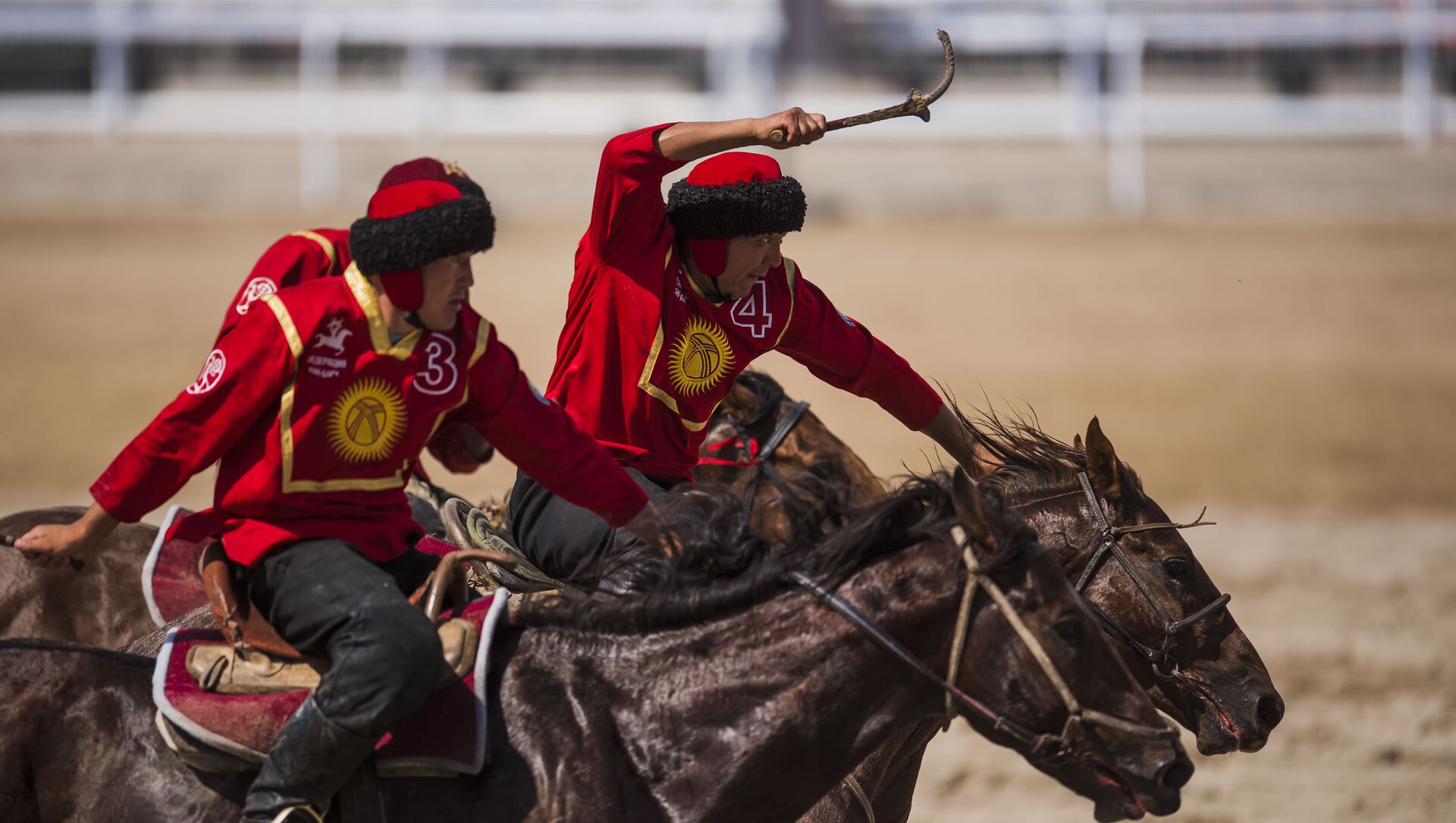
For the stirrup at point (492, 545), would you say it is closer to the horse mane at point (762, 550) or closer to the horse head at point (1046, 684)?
the horse mane at point (762, 550)

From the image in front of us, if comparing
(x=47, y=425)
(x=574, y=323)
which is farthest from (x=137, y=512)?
(x=47, y=425)

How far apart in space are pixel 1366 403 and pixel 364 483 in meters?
12.5

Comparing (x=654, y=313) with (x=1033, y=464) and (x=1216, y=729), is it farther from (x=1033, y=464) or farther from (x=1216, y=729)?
(x=1216, y=729)

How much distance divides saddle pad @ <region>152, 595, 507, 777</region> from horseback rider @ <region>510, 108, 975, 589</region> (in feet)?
2.73

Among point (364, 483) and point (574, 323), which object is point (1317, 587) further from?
point (364, 483)

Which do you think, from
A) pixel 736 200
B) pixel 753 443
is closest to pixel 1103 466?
pixel 736 200

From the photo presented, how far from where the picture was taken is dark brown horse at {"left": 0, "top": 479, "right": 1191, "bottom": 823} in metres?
2.90

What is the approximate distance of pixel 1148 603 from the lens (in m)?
3.89

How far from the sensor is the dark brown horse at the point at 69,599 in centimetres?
471

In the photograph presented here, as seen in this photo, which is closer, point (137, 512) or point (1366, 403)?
point (137, 512)

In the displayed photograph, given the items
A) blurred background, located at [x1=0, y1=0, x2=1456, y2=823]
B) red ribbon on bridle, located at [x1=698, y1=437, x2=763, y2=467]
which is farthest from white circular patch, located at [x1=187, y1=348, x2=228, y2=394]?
blurred background, located at [x1=0, y1=0, x2=1456, y2=823]

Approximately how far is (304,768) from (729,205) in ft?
5.94

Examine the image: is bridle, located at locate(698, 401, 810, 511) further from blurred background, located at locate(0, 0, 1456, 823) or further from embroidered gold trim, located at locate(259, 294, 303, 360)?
blurred background, located at locate(0, 0, 1456, 823)

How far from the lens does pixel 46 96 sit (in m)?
21.0
